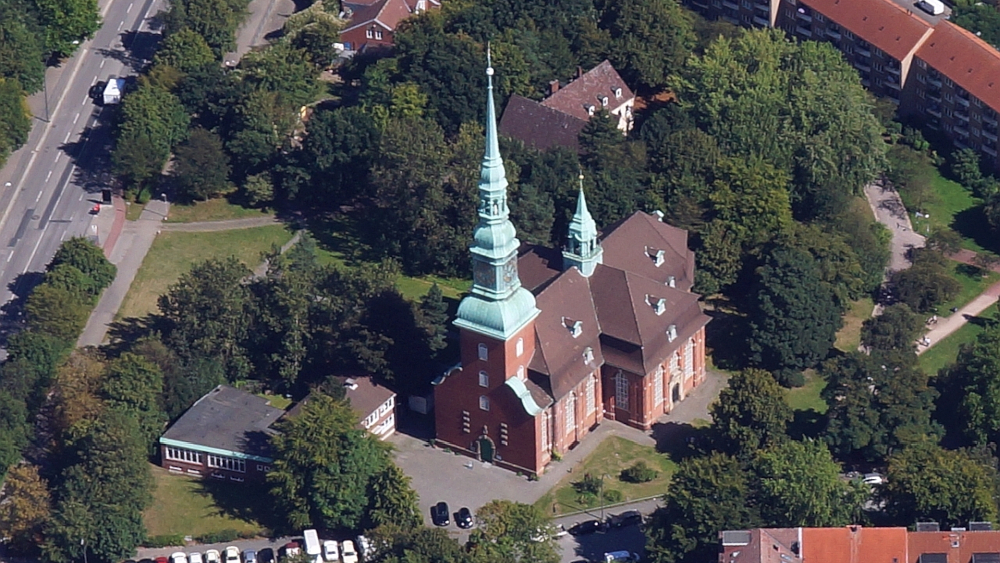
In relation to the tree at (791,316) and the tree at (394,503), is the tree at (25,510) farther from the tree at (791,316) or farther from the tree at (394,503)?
the tree at (791,316)

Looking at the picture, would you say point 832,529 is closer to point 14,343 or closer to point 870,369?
point 870,369

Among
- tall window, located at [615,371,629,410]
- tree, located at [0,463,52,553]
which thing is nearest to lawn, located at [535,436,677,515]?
tall window, located at [615,371,629,410]

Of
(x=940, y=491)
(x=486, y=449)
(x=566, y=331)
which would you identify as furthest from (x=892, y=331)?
(x=486, y=449)

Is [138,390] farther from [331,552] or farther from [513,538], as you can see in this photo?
[513,538]

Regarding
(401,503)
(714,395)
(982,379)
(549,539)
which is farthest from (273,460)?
(982,379)

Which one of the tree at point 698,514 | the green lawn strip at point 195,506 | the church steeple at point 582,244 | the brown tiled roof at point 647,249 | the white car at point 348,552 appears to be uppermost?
the church steeple at point 582,244

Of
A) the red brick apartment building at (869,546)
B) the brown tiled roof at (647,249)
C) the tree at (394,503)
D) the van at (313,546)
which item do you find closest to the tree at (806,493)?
the red brick apartment building at (869,546)
